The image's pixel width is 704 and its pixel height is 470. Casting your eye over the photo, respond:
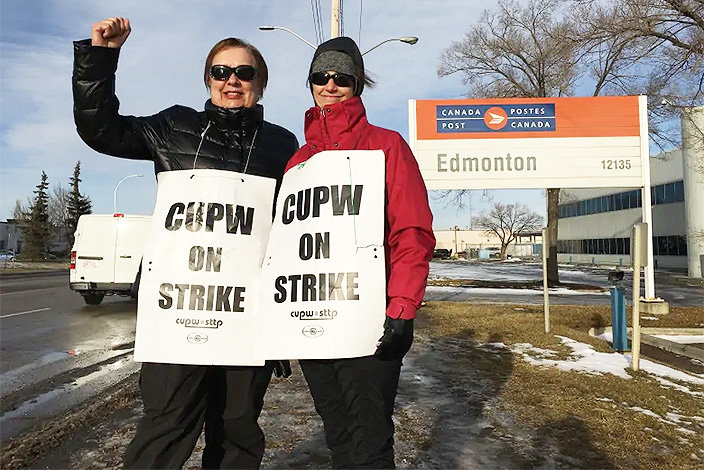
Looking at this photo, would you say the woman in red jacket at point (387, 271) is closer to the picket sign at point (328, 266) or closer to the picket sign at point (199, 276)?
the picket sign at point (328, 266)

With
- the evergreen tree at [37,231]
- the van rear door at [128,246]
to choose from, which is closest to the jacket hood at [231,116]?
the van rear door at [128,246]

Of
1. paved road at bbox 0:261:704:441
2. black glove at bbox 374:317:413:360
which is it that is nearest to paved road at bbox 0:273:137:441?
paved road at bbox 0:261:704:441

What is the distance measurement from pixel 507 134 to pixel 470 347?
7.00 metres

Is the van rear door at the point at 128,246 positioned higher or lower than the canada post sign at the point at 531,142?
lower

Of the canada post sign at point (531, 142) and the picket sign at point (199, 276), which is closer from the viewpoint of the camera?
the picket sign at point (199, 276)

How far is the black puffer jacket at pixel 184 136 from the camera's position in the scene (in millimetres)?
2076

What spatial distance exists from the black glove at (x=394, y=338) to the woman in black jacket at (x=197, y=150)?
1.91ft

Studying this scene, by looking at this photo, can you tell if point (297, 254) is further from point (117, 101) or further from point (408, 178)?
point (117, 101)

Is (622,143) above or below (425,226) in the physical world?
above

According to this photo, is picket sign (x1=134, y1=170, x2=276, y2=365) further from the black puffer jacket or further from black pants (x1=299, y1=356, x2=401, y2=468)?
black pants (x1=299, y1=356, x2=401, y2=468)

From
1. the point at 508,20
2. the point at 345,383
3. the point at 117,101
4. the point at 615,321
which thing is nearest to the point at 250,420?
the point at 345,383

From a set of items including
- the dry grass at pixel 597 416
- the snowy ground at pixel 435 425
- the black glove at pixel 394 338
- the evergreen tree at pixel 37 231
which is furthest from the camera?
the evergreen tree at pixel 37 231

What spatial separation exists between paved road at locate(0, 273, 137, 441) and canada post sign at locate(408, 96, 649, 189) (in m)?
8.00

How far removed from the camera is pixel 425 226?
195cm
